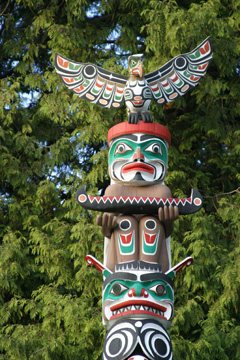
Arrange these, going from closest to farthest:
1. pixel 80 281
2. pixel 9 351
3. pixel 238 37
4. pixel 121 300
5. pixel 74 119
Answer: pixel 121 300 → pixel 9 351 → pixel 80 281 → pixel 74 119 → pixel 238 37

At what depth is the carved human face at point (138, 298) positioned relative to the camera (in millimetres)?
6473

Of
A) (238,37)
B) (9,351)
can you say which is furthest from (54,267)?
(238,37)

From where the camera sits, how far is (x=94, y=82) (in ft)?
26.9

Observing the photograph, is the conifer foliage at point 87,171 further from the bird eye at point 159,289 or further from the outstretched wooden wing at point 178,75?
the bird eye at point 159,289

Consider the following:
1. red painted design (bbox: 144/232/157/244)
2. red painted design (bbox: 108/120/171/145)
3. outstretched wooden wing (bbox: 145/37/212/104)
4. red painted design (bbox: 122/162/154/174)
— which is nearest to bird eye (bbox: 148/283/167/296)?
red painted design (bbox: 144/232/157/244)

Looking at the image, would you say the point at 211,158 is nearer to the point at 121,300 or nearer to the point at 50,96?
the point at 50,96

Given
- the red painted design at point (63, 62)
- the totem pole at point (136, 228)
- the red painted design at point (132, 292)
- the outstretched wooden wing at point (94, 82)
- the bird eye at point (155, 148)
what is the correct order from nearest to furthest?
the totem pole at point (136, 228)
the red painted design at point (132, 292)
the bird eye at point (155, 148)
the outstretched wooden wing at point (94, 82)
the red painted design at point (63, 62)

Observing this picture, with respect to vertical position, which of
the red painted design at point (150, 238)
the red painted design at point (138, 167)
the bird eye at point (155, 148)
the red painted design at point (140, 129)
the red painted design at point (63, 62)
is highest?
the red painted design at point (63, 62)

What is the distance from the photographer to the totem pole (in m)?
6.38

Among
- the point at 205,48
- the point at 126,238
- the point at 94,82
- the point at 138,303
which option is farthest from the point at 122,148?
the point at 205,48

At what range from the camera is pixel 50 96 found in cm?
1077

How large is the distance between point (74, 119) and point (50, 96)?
0.58 metres

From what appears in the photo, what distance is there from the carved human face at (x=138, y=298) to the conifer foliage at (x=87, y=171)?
2.25 meters

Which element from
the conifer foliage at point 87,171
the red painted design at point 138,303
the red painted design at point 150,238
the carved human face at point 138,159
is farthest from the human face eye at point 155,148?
the conifer foliage at point 87,171
